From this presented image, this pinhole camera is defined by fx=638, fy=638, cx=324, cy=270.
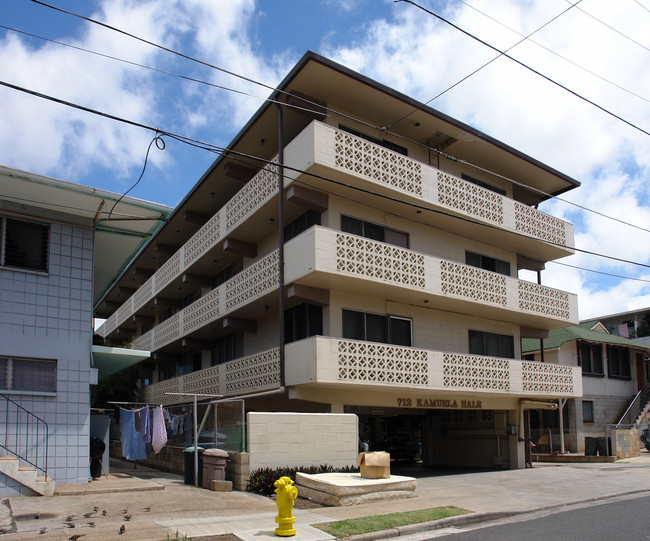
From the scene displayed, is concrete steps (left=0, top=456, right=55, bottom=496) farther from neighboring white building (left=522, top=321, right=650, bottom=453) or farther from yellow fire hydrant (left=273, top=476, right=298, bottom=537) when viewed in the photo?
neighboring white building (left=522, top=321, right=650, bottom=453)

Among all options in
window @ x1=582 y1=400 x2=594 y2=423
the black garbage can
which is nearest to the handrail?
the black garbage can

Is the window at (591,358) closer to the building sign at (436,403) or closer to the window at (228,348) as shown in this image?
the building sign at (436,403)

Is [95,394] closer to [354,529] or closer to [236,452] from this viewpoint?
[236,452]

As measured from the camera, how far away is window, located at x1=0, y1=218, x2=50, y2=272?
13.8m

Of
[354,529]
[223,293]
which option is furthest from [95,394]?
[354,529]

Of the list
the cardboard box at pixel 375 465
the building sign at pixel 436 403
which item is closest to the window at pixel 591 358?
the building sign at pixel 436 403

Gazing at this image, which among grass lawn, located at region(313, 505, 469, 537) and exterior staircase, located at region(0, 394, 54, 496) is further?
exterior staircase, located at region(0, 394, 54, 496)

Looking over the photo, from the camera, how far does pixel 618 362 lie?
35.2 metres

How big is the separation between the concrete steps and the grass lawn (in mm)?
5469

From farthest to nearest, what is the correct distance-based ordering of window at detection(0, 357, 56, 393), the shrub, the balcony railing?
the balcony railing < the shrub < window at detection(0, 357, 56, 393)

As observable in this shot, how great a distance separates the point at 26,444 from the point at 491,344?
16749 mm

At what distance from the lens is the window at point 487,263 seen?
24094mm

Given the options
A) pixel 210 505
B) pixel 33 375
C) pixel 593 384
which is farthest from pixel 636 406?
pixel 33 375

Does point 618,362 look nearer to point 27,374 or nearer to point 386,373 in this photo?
point 386,373
